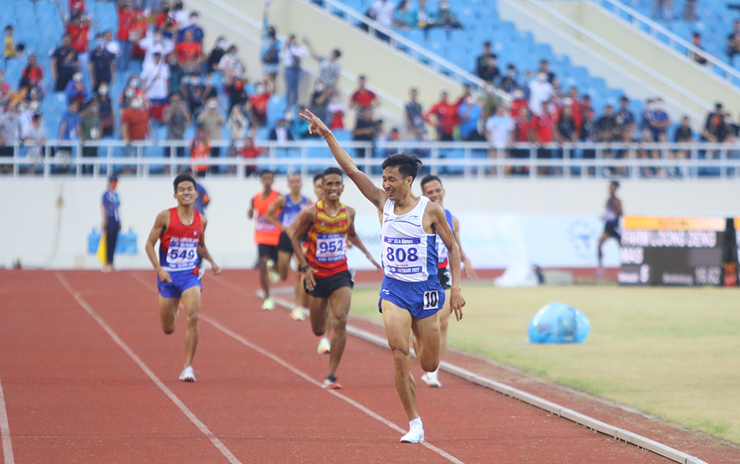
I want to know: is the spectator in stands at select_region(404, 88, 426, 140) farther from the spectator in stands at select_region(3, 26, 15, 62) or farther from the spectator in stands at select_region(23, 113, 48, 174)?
the spectator in stands at select_region(3, 26, 15, 62)

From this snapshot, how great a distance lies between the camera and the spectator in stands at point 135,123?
25.3 meters

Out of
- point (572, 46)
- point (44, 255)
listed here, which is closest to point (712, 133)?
point (572, 46)

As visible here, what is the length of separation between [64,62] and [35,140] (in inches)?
94.5

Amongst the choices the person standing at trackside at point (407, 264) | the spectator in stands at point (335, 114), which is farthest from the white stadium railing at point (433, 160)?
the person standing at trackside at point (407, 264)

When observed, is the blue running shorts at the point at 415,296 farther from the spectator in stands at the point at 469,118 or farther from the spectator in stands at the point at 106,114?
the spectator in stands at the point at 469,118

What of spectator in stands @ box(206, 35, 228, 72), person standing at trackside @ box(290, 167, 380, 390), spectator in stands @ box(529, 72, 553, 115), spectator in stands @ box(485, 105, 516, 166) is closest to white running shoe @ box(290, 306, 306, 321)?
person standing at trackside @ box(290, 167, 380, 390)

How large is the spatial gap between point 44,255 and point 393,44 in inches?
469

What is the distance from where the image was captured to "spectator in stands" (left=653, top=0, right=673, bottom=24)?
118ft

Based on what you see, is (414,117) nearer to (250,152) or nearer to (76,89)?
(250,152)

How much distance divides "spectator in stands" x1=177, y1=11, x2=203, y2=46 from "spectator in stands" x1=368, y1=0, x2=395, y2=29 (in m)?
6.33

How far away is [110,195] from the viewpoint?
24.0m

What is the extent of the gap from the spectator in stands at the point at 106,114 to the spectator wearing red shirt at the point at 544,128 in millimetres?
11079

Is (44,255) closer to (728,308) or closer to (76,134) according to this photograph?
(76,134)

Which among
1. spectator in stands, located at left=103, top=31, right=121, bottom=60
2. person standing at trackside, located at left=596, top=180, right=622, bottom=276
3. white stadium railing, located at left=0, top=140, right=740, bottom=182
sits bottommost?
person standing at trackside, located at left=596, top=180, right=622, bottom=276
